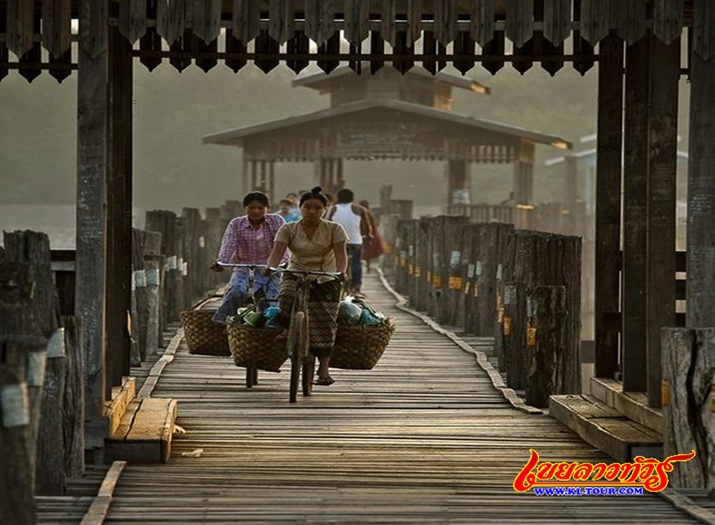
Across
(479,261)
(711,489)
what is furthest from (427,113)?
(711,489)

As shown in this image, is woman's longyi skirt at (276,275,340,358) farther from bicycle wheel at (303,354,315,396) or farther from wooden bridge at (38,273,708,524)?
wooden bridge at (38,273,708,524)

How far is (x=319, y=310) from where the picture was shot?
13570mm

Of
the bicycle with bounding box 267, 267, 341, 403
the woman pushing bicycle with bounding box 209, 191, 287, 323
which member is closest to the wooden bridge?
the bicycle with bounding box 267, 267, 341, 403

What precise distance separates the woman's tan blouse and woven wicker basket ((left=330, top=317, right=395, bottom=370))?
22.2 inches

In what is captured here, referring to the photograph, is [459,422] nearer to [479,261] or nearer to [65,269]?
[65,269]

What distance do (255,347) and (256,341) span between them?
0.05m

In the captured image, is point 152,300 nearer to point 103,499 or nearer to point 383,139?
point 103,499

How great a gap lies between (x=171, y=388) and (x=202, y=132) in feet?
318

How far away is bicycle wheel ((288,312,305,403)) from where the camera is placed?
13.2 meters

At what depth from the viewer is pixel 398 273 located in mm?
31531

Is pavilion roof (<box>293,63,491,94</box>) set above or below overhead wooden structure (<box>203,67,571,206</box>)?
above

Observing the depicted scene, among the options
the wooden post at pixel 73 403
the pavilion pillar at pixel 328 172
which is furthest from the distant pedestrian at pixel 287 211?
the pavilion pillar at pixel 328 172

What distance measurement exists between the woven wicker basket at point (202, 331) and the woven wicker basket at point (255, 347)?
0.82 m

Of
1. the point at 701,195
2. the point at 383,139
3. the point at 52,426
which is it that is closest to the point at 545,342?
the point at 701,195
